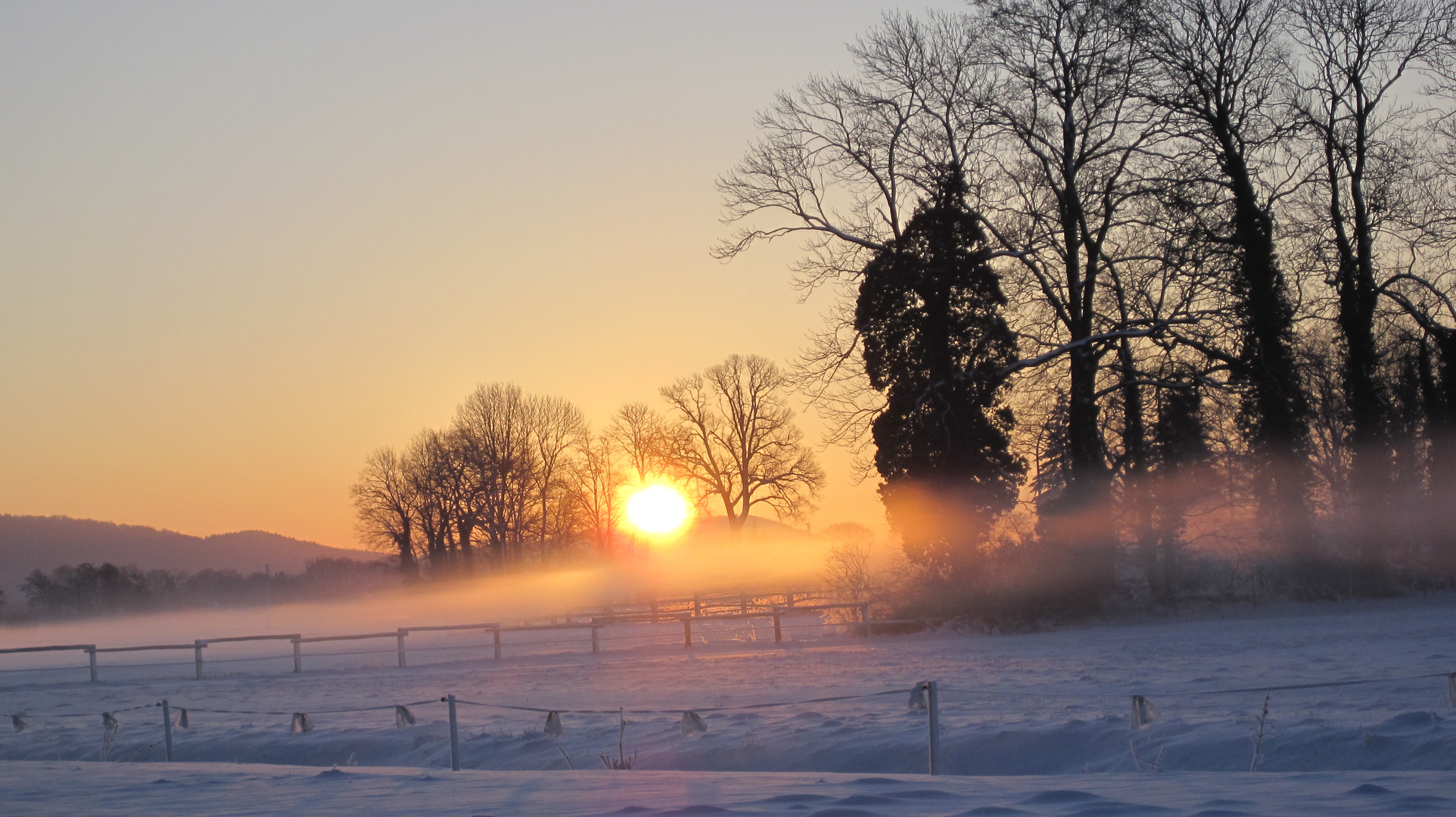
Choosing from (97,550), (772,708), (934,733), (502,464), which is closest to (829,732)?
(772,708)

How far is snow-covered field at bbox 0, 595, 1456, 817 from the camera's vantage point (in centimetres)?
788

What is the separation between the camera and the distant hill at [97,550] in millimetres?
167875

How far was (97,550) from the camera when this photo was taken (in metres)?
183

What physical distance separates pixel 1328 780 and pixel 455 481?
69.9 meters

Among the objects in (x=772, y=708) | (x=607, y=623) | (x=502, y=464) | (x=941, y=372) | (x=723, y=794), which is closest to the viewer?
(x=723, y=794)

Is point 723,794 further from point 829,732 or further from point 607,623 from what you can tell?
point 607,623

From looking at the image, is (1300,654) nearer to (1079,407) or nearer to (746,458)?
(1079,407)

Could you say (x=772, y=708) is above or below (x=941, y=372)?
below

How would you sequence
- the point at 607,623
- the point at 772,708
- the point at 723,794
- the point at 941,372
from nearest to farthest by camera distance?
the point at 723,794 < the point at 772,708 < the point at 941,372 < the point at 607,623

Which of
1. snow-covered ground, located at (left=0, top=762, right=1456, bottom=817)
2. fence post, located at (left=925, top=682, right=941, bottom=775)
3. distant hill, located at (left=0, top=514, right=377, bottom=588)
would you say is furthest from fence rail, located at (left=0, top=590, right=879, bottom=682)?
distant hill, located at (left=0, top=514, right=377, bottom=588)

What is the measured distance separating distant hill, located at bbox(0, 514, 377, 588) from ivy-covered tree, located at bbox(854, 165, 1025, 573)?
140076mm

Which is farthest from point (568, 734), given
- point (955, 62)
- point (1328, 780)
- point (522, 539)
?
point (522, 539)

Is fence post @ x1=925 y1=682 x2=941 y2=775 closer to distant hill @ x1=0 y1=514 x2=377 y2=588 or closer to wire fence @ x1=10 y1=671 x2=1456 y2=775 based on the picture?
wire fence @ x1=10 y1=671 x2=1456 y2=775

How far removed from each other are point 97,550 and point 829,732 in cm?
19767
